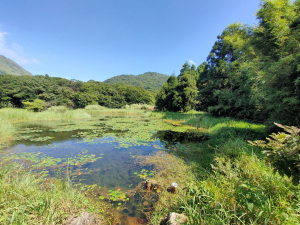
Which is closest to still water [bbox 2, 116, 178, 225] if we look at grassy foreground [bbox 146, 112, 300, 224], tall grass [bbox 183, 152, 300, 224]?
grassy foreground [bbox 146, 112, 300, 224]

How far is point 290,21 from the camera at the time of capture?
4023 mm

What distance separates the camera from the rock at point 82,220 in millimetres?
1590

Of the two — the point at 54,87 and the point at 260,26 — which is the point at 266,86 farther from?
the point at 54,87

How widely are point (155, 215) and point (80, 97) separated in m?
34.7

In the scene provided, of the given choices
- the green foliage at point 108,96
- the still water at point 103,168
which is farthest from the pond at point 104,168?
the green foliage at point 108,96

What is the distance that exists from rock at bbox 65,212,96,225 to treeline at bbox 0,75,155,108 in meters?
33.4

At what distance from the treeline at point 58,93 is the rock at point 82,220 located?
3335 centimetres

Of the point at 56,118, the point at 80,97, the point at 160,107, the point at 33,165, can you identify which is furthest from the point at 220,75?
the point at 80,97

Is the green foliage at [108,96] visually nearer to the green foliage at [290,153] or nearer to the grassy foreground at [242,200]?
the grassy foreground at [242,200]

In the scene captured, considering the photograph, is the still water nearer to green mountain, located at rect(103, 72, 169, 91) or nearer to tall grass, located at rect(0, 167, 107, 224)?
tall grass, located at rect(0, 167, 107, 224)

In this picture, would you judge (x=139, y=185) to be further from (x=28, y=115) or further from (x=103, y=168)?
(x=28, y=115)

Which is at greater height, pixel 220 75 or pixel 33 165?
pixel 220 75

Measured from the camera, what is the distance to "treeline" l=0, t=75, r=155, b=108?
2603 centimetres

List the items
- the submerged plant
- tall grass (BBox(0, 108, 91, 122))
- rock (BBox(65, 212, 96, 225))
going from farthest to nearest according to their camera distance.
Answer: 1. tall grass (BBox(0, 108, 91, 122))
2. the submerged plant
3. rock (BBox(65, 212, 96, 225))
